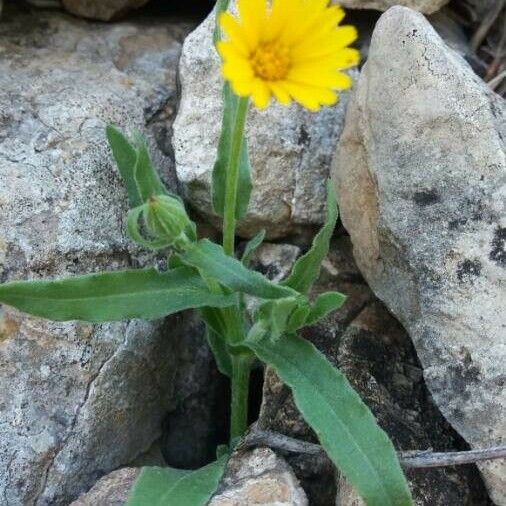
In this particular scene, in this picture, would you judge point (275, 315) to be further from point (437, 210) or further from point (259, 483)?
point (437, 210)

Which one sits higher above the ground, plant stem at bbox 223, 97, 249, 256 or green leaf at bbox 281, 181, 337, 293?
plant stem at bbox 223, 97, 249, 256

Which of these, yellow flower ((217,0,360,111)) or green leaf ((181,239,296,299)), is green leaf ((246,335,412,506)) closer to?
green leaf ((181,239,296,299))

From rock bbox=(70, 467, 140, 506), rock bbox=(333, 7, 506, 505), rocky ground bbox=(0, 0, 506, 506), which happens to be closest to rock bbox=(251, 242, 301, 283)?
rocky ground bbox=(0, 0, 506, 506)

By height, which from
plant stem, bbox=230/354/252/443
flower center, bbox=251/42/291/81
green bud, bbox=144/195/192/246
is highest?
flower center, bbox=251/42/291/81

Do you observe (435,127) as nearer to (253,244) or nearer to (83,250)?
(253,244)

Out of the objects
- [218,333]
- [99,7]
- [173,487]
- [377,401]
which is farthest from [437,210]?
[99,7]

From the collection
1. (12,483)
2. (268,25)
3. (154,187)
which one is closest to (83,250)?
(154,187)

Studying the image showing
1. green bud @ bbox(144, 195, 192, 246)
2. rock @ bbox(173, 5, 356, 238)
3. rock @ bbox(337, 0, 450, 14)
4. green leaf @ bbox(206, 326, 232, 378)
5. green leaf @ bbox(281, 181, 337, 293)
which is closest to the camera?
green bud @ bbox(144, 195, 192, 246)

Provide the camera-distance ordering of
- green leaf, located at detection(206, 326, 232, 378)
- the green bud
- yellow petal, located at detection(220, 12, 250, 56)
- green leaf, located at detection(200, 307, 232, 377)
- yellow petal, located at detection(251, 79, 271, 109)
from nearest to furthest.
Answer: yellow petal, located at detection(251, 79, 271, 109) → yellow petal, located at detection(220, 12, 250, 56) → the green bud → green leaf, located at detection(200, 307, 232, 377) → green leaf, located at detection(206, 326, 232, 378)
